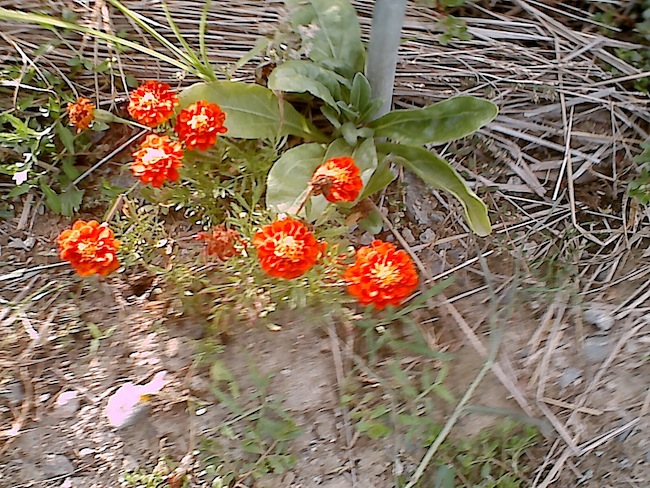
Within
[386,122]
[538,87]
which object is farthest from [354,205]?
[538,87]

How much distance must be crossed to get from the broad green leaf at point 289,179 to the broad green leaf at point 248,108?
6cm

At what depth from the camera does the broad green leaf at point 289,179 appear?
116 centimetres

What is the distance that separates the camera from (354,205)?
1244mm

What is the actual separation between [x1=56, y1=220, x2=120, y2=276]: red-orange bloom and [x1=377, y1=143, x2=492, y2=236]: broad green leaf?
1.71 ft

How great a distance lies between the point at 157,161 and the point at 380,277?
1.26ft

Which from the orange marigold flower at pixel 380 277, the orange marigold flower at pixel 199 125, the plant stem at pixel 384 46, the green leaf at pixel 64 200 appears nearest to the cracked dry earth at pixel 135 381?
the green leaf at pixel 64 200

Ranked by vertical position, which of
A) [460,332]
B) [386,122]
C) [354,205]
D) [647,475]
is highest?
[386,122]

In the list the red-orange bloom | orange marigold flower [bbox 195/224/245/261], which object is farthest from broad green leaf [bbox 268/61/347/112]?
the red-orange bloom

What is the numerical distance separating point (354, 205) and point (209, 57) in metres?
0.40

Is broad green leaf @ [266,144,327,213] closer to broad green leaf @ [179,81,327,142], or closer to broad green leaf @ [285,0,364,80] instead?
broad green leaf @ [179,81,327,142]

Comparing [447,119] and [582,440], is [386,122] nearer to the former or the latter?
[447,119]

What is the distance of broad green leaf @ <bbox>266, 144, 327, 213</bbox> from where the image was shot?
1159 millimetres

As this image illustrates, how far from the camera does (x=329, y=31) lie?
1.21 m

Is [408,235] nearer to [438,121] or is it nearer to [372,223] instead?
[372,223]
